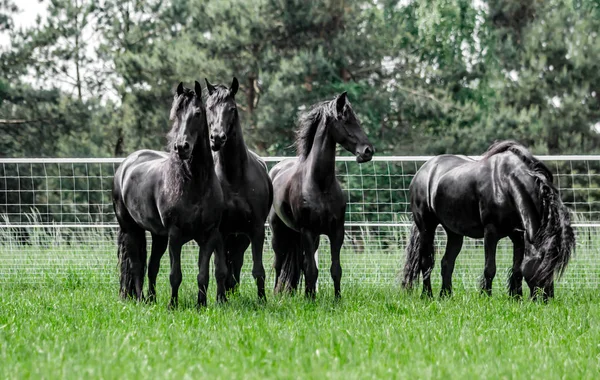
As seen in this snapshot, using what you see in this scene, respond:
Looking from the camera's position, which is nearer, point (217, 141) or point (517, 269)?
point (217, 141)

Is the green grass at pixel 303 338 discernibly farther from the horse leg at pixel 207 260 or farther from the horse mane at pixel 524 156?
the horse mane at pixel 524 156

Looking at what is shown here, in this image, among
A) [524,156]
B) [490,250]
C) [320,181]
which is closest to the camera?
[320,181]

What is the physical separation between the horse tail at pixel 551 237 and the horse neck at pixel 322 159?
198 centimetres

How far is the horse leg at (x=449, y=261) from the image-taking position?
28.3 ft

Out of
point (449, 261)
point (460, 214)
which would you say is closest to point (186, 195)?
point (460, 214)

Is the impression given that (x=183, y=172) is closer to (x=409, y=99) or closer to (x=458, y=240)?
(x=458, y=240)

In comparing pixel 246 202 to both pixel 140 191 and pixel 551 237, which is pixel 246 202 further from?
pixel 551 237

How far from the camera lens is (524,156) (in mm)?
7969

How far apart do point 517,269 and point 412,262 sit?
1.31 meters

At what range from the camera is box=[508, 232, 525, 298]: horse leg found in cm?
806

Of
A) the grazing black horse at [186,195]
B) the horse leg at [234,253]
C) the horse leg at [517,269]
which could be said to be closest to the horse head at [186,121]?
the grazing black horse at [186,195]

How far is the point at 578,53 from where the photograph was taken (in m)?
22.7

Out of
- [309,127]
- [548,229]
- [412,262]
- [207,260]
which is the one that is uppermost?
[309,127]

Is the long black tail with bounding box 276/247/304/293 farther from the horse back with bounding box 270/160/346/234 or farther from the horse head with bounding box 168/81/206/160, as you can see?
the horse head with bounding box 168/81/206/160
